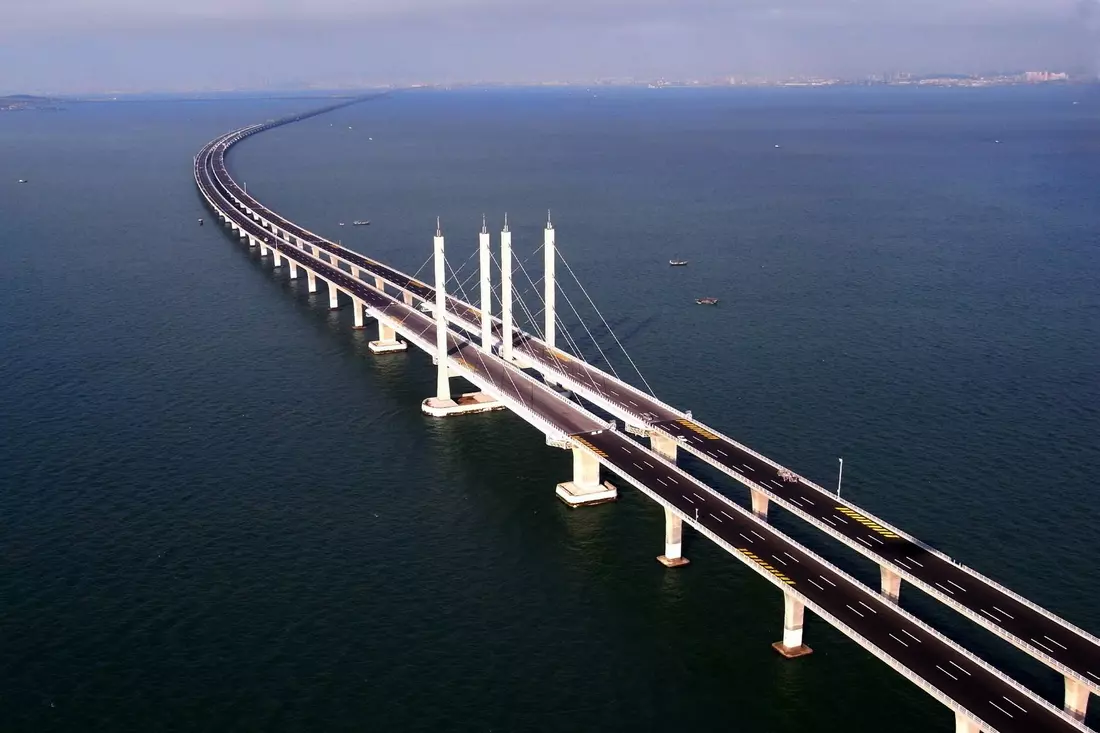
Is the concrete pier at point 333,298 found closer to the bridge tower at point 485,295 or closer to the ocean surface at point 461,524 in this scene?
the ocean surface at point 461,524

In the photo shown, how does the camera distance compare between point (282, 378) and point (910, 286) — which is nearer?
point (282, 378)

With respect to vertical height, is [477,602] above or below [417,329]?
below

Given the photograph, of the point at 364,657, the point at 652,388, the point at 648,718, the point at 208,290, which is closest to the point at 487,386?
the point at 652,388

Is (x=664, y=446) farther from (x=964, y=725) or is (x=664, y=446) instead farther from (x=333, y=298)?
(x=333, y=298)

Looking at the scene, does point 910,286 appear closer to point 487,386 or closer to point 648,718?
point 487,386

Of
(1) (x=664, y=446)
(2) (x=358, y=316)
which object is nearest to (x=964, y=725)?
(1) (x=664, y=446)

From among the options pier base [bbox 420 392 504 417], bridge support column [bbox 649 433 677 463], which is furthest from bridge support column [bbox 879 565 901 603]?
pier base [bbox 420 392 504 417]
